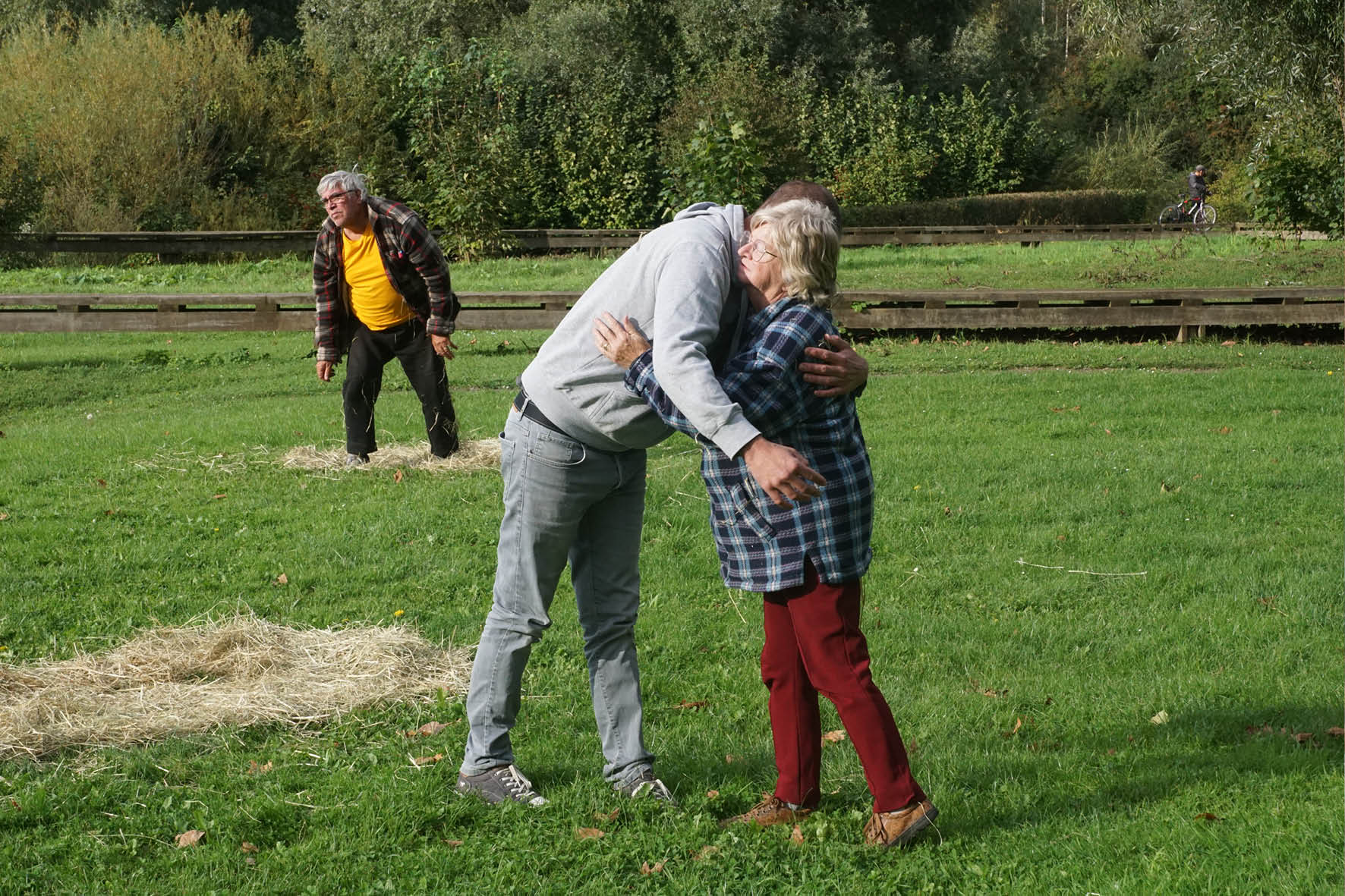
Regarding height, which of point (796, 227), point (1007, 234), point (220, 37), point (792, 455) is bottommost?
point (1007, 234)

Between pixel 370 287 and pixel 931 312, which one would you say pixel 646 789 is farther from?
pixel 931 312

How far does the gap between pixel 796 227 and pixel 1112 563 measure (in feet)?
12.9

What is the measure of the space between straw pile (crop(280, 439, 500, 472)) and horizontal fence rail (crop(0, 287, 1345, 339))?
654 cm

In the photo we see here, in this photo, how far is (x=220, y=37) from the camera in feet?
103

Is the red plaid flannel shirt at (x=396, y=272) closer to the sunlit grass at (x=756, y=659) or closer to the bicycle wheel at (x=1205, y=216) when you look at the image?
the sunlit grass at (x=756, y=659)

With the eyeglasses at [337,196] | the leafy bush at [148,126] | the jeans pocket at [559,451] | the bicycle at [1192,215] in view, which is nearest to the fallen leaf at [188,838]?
the jeans pocket at [559,451]

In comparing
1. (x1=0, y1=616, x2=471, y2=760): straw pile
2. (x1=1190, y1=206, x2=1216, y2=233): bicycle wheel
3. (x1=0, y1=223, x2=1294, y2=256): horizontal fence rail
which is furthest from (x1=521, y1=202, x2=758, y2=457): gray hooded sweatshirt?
(x1=1190, y1=206, x2=1216, y2=233): bicycle wheel

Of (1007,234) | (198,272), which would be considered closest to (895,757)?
(198,272)

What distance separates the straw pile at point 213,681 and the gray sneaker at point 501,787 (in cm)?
94

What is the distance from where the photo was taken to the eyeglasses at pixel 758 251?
3.41 metres

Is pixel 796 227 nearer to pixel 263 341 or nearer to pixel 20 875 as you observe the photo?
pixel 20 875

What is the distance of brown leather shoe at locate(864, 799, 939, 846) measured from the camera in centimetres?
365

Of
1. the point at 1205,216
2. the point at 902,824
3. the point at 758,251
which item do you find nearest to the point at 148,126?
the point at 1205,216

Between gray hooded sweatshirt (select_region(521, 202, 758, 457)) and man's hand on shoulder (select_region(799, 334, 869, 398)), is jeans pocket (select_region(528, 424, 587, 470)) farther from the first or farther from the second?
man's hand on shoulder (select_region(799, 334, 869, 398))
